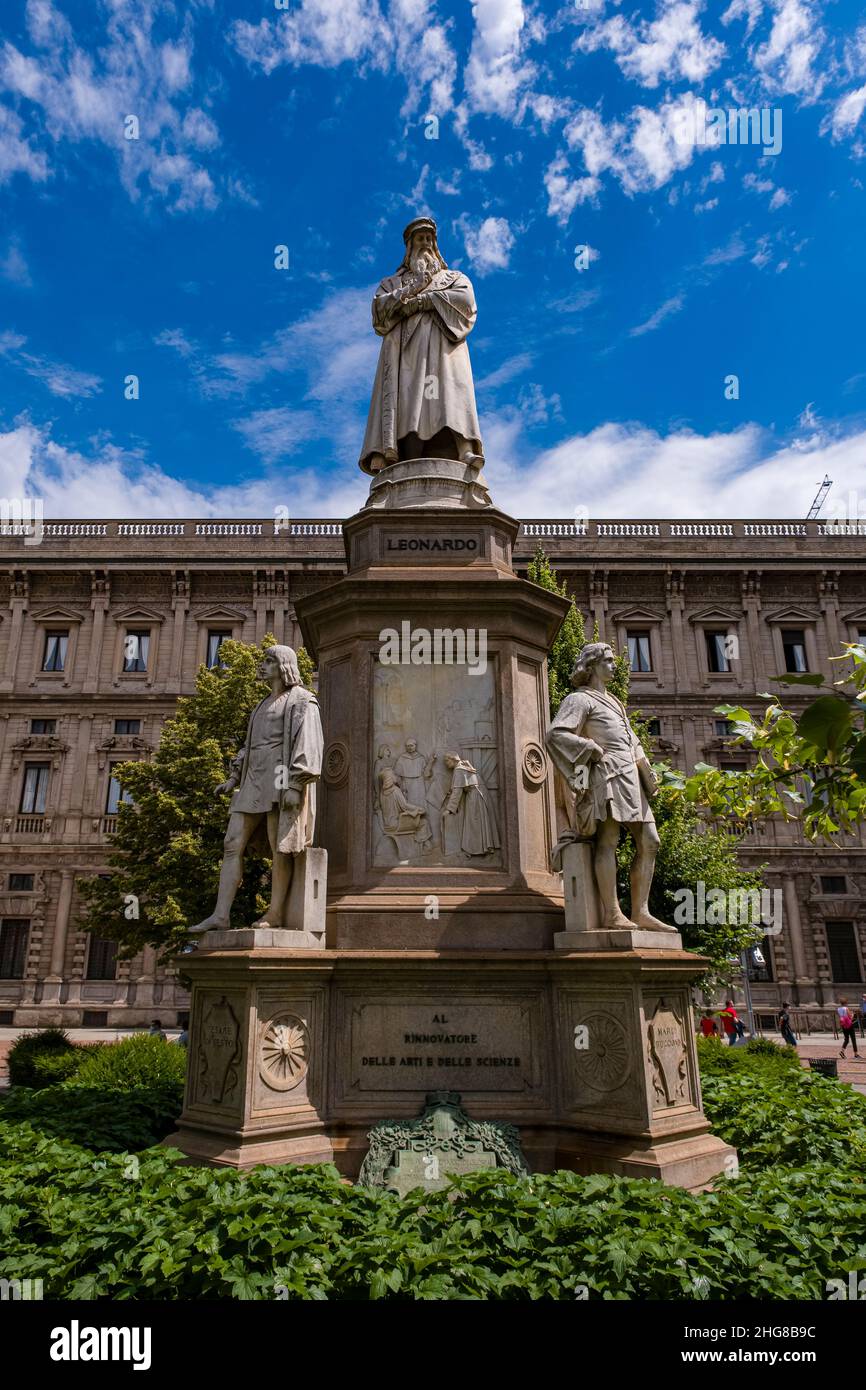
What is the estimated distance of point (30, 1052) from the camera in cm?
1752

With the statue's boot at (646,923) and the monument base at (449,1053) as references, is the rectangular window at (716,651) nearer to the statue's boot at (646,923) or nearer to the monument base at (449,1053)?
the statue's boot at (646,923)

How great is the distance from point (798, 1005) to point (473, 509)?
31749 mm

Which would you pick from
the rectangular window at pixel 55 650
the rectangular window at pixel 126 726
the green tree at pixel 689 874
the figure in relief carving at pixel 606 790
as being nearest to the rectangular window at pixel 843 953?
the green tree at pixel 689 874

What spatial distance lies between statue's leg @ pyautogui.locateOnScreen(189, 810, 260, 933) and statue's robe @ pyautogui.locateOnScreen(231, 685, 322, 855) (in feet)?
0.44

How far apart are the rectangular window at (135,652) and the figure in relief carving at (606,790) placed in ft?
115

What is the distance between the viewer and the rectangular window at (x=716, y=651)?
1586 inches

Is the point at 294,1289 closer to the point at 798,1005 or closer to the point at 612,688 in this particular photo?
the point at 612,688

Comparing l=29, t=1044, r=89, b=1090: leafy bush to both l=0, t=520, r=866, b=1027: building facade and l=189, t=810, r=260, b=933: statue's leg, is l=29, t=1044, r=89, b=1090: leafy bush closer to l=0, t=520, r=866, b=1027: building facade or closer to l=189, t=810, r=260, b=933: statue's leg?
l=189, t=810, r=260, b=933: statue's leg

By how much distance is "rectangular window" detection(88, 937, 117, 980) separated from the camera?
115ft

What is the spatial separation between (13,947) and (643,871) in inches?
1372

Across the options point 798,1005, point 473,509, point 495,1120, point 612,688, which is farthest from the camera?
point 798,1005

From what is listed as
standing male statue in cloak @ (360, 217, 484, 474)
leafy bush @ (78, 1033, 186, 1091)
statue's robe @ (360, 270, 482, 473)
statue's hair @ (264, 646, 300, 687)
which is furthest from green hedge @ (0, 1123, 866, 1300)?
statue's robe @ (360, 270, 482, 473)
